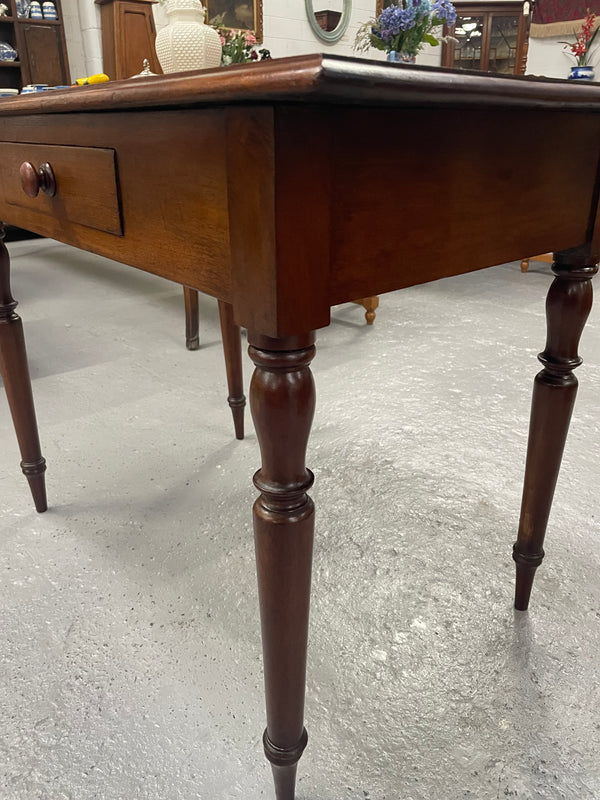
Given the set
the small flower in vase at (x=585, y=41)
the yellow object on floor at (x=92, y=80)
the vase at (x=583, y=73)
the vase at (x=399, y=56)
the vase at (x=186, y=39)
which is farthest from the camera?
the small flower in vase at (x=585, y=41)

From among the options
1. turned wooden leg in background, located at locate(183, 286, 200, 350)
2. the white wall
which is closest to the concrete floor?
turned wooden leg in background, located at locate(183, 286, 200, 350)

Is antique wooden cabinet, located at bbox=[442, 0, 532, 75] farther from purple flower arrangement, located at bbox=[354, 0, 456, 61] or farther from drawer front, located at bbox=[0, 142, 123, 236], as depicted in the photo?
drawer front, located at bbox=[0, 142, 123, 236]

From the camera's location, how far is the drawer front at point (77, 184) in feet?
2.08

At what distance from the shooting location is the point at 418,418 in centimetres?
170

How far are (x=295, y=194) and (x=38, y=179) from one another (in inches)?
18.2

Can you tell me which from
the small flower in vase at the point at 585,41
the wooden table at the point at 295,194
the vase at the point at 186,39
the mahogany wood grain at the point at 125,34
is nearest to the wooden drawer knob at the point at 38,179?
the wooden table at the point at 295,194

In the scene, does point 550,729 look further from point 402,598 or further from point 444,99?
point 444,99

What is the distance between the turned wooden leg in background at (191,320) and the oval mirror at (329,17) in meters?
4.18

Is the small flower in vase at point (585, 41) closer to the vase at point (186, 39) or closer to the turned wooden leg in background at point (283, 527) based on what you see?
the vase at point (186, 39)

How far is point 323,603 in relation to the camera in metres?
1.04

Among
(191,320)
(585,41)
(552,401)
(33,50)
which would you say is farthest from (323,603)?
(33,50)

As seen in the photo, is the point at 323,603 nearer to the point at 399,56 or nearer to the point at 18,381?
the point at 18,381

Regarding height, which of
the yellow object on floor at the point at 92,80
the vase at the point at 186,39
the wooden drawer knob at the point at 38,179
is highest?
the vase at the point at 186,39

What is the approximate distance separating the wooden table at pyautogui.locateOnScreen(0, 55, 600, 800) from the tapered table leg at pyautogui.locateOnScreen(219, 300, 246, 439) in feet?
2.40
